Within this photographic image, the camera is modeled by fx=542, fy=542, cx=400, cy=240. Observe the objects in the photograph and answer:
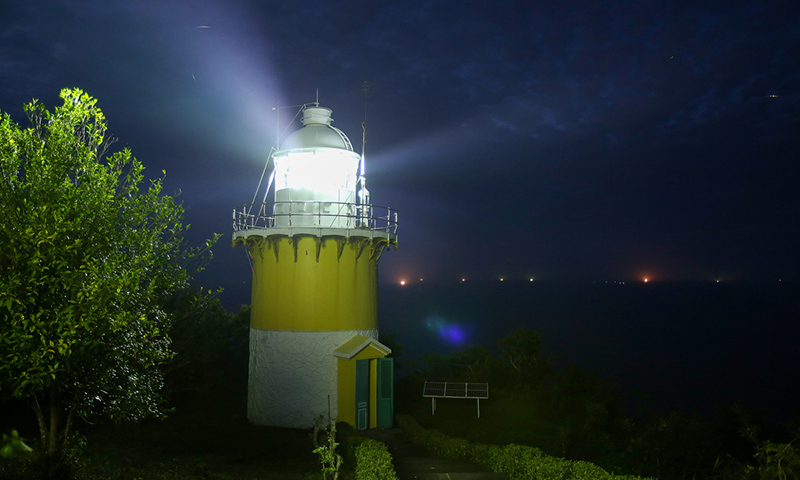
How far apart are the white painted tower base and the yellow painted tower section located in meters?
0.40

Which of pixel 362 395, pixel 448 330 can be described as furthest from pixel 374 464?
pixel 448 330

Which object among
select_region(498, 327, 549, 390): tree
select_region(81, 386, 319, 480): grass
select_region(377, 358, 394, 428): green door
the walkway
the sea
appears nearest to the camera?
select_region(81, 386, 319, 480): grass

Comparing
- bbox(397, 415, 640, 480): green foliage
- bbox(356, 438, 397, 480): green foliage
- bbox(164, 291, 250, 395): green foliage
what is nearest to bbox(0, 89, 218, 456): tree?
bbox(356, 438, 397, 480): green foliage

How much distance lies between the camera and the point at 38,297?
28.2 feet

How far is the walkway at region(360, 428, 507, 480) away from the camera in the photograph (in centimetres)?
1246

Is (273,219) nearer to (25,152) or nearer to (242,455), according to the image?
(242,455)

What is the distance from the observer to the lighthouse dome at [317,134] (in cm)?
1898

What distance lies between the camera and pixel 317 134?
1922 cm

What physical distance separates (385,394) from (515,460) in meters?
6.68

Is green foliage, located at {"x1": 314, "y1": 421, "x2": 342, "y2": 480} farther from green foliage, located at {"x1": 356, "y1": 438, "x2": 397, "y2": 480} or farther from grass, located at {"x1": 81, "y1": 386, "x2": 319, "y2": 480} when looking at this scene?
grass, located at {"x1": 81, "y1": 386, "x2": 319, "y2": 480}

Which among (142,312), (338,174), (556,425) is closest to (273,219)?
(338,174)

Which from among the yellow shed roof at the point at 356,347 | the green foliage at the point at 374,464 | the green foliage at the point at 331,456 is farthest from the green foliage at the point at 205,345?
the green foliage at the point at 331,456

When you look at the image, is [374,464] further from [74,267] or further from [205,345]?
[205,345]

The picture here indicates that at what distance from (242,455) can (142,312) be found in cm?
651
